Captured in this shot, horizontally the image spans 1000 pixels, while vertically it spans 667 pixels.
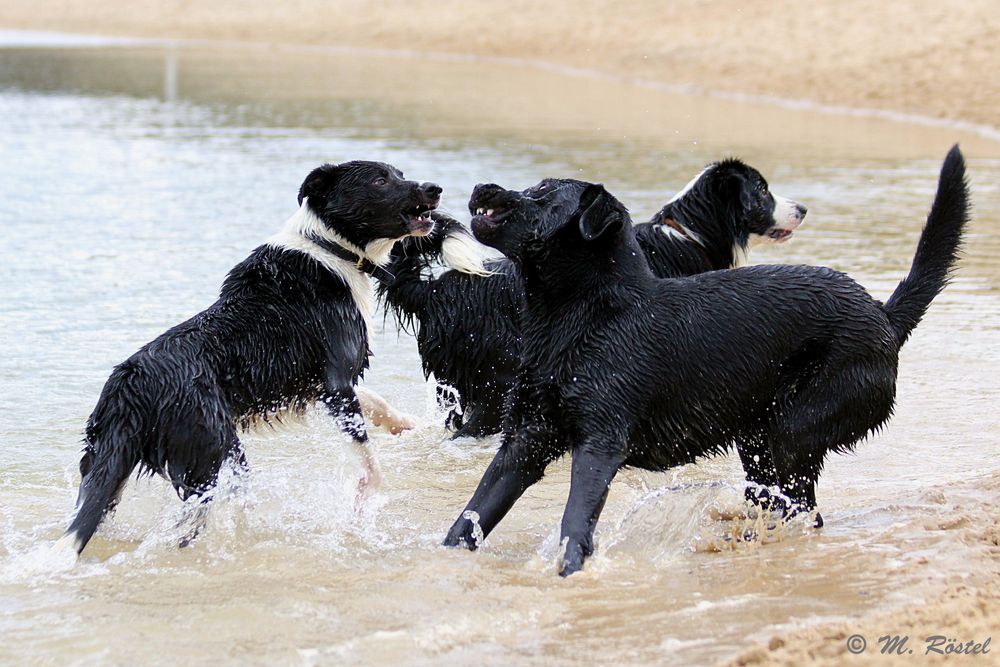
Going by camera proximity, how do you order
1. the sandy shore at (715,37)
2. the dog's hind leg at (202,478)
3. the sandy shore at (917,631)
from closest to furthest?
the sandy shore at (917,631), the dog's hind leg at (202,478), the sandy shore at (715,37)

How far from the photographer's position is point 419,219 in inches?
224

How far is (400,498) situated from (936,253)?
2.40 meters

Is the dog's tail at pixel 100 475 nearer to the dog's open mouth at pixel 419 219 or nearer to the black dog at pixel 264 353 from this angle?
the black dog at pixel 264 353

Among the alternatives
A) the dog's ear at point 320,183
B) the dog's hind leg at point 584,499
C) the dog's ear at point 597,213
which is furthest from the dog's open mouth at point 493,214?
the dog's ear at point 320,183

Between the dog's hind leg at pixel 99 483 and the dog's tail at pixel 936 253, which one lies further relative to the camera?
the dog's tail at pixel 936 253

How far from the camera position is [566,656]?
3.77 m

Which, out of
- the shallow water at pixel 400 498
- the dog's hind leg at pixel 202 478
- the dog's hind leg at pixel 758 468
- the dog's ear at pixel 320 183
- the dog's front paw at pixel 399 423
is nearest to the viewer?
the shallow water at pixel 400 498

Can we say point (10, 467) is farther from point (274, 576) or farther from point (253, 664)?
point (253, 664)

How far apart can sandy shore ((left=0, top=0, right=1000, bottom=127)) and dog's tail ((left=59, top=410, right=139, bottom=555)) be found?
52.4ft

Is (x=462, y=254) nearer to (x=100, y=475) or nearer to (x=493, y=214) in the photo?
(x=493, y=214)

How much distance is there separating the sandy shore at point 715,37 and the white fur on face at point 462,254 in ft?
46.1

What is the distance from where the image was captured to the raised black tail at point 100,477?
4.51 m

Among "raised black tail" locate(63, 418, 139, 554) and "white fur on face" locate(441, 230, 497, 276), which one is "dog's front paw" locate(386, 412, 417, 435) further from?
"raised black tail" locate(63, 418, 139, 554)

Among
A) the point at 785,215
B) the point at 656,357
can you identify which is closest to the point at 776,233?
the point at 785,215
